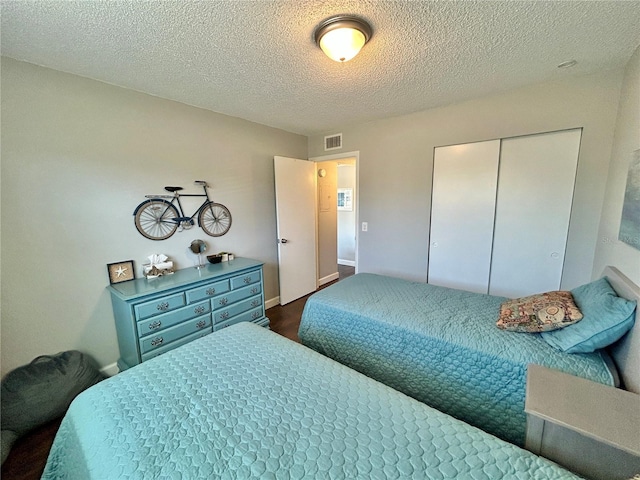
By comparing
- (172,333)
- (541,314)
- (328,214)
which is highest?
(328,214)

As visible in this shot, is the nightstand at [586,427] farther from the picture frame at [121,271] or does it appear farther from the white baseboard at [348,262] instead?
the white baseboard at [348,262]

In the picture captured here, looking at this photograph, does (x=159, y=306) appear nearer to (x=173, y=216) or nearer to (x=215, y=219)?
(x=173, y=216)

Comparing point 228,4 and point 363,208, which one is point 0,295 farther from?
point 363,208

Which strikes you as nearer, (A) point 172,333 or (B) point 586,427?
(B) point 586,427

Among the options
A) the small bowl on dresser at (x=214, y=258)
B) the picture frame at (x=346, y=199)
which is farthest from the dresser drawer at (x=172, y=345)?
the picture frame at (x=346, y=199)

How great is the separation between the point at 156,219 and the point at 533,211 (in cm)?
357

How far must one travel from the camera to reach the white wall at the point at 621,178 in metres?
1.50

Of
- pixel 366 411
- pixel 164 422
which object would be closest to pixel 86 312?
pixel 164 422

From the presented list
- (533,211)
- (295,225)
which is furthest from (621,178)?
(295,225)

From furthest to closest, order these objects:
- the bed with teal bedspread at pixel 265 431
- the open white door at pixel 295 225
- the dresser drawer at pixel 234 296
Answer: the open white door at pixel 295 225 < the dresser drawer at pixel 234 296 < the bed with teal bedspread at pixel 265 431

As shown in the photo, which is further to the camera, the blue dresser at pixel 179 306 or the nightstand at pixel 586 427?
the blue dresser at pixel 179 306

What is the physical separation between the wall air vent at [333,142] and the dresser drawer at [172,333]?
2718mm

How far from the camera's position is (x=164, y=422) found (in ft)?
3.07

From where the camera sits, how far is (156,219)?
240cm
